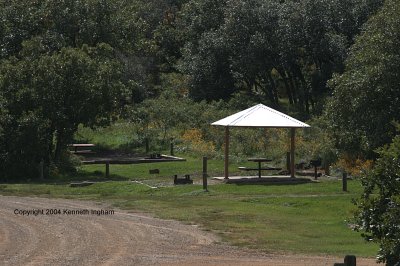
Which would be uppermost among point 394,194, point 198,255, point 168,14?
point 168,14

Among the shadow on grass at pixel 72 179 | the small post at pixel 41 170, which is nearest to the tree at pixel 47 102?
the small post at pixel 41 170

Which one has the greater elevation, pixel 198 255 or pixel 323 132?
pixel 323 132

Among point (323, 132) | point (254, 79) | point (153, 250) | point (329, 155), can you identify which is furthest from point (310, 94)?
point (153, 250)

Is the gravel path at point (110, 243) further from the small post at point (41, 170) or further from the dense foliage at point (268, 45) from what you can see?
the dense foliage at point (268, 45)

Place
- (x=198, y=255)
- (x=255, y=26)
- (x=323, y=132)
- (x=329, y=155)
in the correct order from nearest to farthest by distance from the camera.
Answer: (x=198, y=255) → (x=329, y=155) → (x=323, y=132) → (x=255, y=26)

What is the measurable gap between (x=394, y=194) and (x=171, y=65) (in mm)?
66287

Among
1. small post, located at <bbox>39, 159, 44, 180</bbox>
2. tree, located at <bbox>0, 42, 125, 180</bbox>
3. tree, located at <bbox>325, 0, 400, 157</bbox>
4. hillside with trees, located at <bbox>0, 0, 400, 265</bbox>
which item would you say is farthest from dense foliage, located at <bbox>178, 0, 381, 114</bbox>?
small post, located at <bbox>39, 159, 44, 180</bbox>

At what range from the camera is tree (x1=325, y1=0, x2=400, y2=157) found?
4122 cm

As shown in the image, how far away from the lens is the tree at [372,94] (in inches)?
1623

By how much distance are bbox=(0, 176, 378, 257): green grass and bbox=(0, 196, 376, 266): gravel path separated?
118 centimetres

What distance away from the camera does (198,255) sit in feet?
78.0

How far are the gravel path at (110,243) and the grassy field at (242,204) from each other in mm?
1161

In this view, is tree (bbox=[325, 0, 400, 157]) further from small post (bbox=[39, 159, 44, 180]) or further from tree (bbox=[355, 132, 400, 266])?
tree (bbox=[355, 132, 400, 266])

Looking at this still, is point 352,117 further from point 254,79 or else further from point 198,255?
point 254,79
